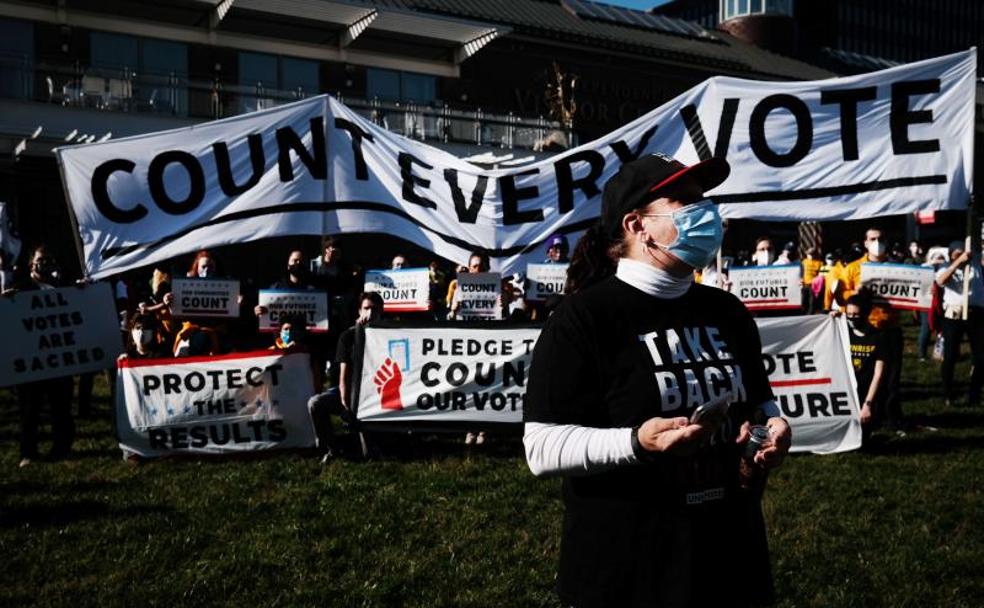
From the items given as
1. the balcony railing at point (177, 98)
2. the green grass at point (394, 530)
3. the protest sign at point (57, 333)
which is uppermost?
the balcony railing at point (177, 98)

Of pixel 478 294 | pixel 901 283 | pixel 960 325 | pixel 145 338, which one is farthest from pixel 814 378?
pixel 145 338

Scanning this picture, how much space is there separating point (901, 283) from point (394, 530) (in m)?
7.26

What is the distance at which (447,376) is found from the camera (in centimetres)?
898

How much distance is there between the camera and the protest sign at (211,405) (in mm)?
8844

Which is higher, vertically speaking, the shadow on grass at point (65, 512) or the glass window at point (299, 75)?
the glass window at point (299, 75)

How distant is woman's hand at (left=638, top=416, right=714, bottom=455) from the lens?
2.21 m

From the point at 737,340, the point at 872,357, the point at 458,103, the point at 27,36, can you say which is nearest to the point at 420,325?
the point at 872,357

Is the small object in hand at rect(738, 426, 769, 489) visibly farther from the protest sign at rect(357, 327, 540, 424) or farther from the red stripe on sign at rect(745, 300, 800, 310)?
the red stripe on sign at rect(745, 300, 800, 310)

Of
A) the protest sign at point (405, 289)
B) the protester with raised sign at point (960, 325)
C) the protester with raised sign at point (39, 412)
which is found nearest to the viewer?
the protester with raised sign at point (39, 412)

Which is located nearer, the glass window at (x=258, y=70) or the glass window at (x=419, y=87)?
the glass window at (x=258, y=70)

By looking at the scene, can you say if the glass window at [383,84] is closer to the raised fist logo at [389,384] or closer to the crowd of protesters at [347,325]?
the crowd of protesters at [347,325]

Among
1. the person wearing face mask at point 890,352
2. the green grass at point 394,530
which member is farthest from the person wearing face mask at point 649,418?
the person wearing face mask at point 890,352

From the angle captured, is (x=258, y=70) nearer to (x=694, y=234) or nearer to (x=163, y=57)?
(x=163, y=57)

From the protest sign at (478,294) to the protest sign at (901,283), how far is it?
4.36 meters
